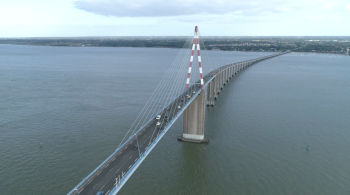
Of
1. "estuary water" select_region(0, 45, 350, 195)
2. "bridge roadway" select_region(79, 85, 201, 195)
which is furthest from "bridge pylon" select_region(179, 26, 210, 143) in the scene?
"bridge roadway" select_region(79, 85, 201, 195)

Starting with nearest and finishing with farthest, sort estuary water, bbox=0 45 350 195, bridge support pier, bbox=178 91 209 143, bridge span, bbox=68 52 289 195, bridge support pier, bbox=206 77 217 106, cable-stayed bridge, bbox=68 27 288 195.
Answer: bridge span, bbox=68 52 289 195 < cable-stayed bridge, bbox=68 27 288 195 < estuary water, bbox=0 45 350 195 < bridge support pier, bbox=178 91 209 143 < bridge support pier, bbox=206 77 217 106

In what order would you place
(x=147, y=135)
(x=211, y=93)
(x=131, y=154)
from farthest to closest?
(x=211, y=93), (x=147, y=135), (x=131, y=154)

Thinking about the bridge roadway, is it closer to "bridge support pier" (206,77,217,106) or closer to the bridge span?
the bridge span

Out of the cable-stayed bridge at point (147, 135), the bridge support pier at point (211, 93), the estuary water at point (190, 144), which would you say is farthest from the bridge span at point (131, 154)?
the bridge support pier at point (211, 93)

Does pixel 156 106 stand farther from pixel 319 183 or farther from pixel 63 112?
pixel 319 183

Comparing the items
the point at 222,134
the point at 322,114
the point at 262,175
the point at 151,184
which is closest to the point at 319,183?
the point at 262,175

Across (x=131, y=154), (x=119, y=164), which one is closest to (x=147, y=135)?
(x=131, y=154)

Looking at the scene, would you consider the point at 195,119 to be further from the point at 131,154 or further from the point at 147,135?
the point at 131,154

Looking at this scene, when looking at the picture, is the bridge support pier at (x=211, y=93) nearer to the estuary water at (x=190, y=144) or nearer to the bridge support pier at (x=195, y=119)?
the estuary water at (x=190, y=144)
